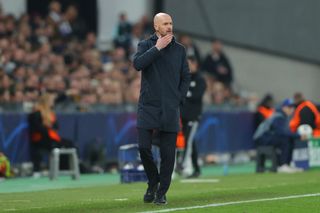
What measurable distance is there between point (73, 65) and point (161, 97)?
13310 millimetres

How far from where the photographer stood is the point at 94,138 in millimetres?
23500

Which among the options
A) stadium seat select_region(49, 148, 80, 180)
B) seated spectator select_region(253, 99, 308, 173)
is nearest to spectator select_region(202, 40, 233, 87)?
seated spectator select_region(253, 99, 308, 173)

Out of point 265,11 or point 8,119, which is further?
point 265,11

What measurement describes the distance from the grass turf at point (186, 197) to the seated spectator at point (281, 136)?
316cm

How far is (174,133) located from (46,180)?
325 inches

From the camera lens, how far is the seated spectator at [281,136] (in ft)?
74.6

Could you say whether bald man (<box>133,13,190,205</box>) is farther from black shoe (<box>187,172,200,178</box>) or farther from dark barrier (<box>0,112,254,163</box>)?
dark barrier (<box>0,112,254,163</box>)

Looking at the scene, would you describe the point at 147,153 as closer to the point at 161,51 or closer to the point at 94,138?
the point at 161,51

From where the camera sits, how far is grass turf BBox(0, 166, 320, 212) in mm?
12742

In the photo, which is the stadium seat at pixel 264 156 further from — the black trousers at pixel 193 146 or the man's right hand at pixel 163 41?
the man's right hand at pixel 163 41

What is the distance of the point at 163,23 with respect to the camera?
13.0 meters

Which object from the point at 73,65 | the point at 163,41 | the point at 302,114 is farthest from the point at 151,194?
the point at 73,65

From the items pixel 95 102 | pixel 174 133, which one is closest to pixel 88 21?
pixel 95 102

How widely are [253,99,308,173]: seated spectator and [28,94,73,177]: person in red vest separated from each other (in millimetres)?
4131
